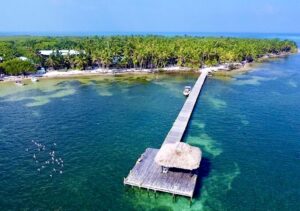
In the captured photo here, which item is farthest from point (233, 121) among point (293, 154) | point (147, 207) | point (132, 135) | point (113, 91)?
point (113, 91)

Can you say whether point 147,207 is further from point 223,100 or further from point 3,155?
point 223,100

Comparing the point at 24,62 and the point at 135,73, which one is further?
the point at 135,73

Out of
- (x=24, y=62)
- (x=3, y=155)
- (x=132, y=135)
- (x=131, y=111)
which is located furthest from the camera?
(x=24, y=62)

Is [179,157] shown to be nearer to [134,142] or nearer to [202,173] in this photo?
[202,173]

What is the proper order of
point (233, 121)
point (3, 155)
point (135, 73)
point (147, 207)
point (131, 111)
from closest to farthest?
point (147, 207) → point (3, 155) → point (233, 121) → point (131, 111) → point (135, 73)

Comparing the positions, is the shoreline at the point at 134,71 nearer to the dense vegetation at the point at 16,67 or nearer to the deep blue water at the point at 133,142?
the dense vegetation at the point at 16,67

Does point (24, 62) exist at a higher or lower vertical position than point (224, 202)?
Result: higher

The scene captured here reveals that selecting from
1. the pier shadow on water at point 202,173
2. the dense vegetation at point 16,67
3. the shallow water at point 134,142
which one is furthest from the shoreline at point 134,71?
the pier shadow on water at point 202,173

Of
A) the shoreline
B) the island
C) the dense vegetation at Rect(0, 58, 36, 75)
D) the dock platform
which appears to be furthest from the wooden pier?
the island

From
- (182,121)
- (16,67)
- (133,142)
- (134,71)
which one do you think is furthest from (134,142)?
(16,67)
